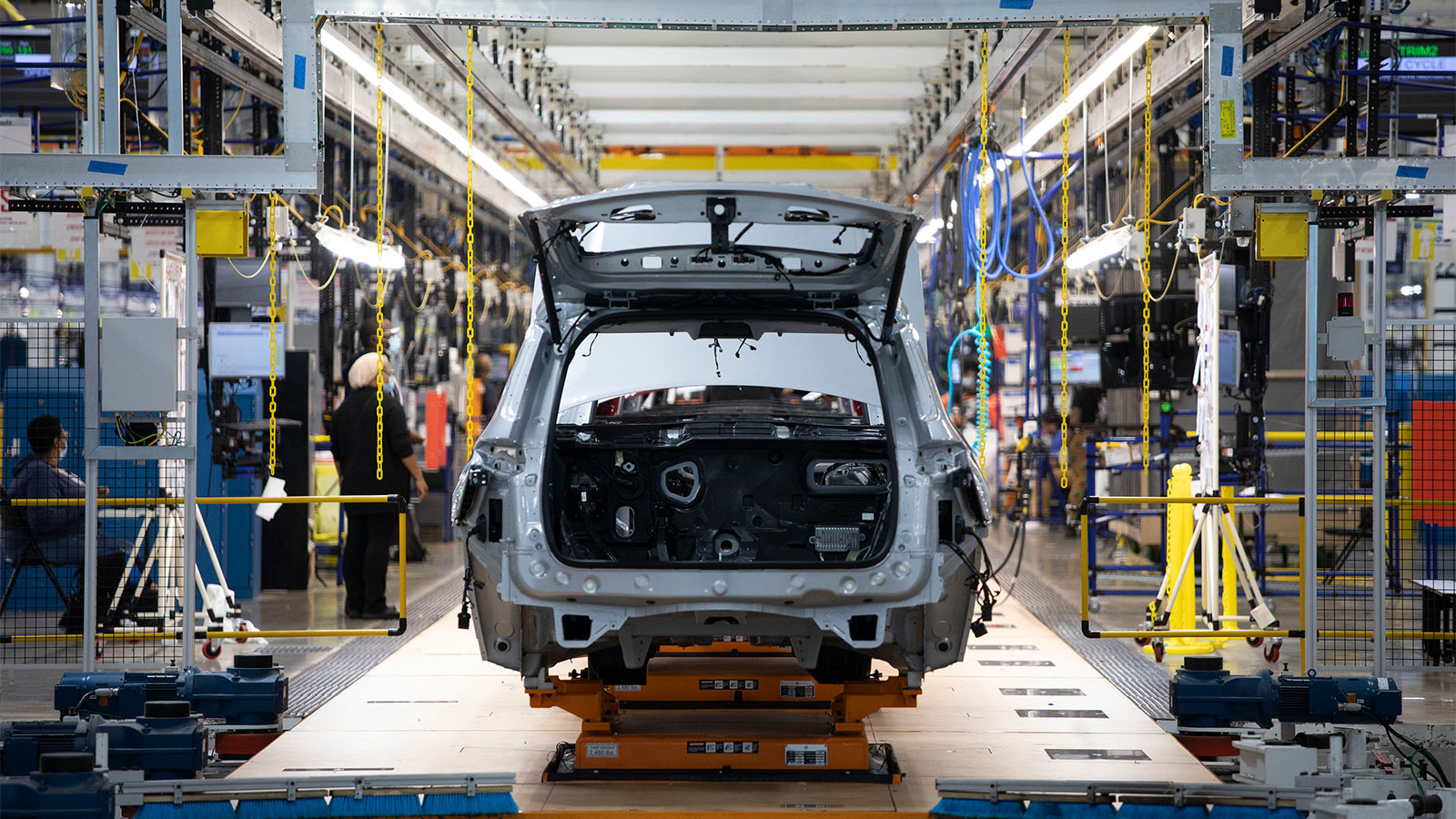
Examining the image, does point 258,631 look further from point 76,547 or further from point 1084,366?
point 1084,366

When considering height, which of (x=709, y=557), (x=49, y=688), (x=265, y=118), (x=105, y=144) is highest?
(x=265, y=118)

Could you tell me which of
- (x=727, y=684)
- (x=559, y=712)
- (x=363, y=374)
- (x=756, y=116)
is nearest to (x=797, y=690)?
(x=727, y=684)

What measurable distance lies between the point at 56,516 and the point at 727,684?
4.42 m

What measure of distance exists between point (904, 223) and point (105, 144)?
3.21m

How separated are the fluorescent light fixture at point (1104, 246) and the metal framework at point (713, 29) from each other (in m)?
2.70

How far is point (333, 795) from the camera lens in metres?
4.05

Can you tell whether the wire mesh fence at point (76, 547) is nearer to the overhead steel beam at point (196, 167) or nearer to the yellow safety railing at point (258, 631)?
the yellow safety railing at point (258, 631)

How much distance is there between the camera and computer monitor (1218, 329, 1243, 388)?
25.8ft

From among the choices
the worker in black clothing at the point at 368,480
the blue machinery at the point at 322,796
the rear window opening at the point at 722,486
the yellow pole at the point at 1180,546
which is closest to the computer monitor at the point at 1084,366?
the yellow pole at the point at 1180,546

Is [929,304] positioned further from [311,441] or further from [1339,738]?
[1339,738]

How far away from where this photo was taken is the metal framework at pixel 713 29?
518 centimetres

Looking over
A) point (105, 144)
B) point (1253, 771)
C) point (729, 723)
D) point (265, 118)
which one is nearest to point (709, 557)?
point (729, 723)

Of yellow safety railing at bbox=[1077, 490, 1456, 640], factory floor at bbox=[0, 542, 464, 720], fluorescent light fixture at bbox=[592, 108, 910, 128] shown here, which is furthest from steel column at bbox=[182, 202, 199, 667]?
fluorescent light fixture at bbox=[592, 108, 910, 128]

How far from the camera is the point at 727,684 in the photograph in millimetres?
5332
